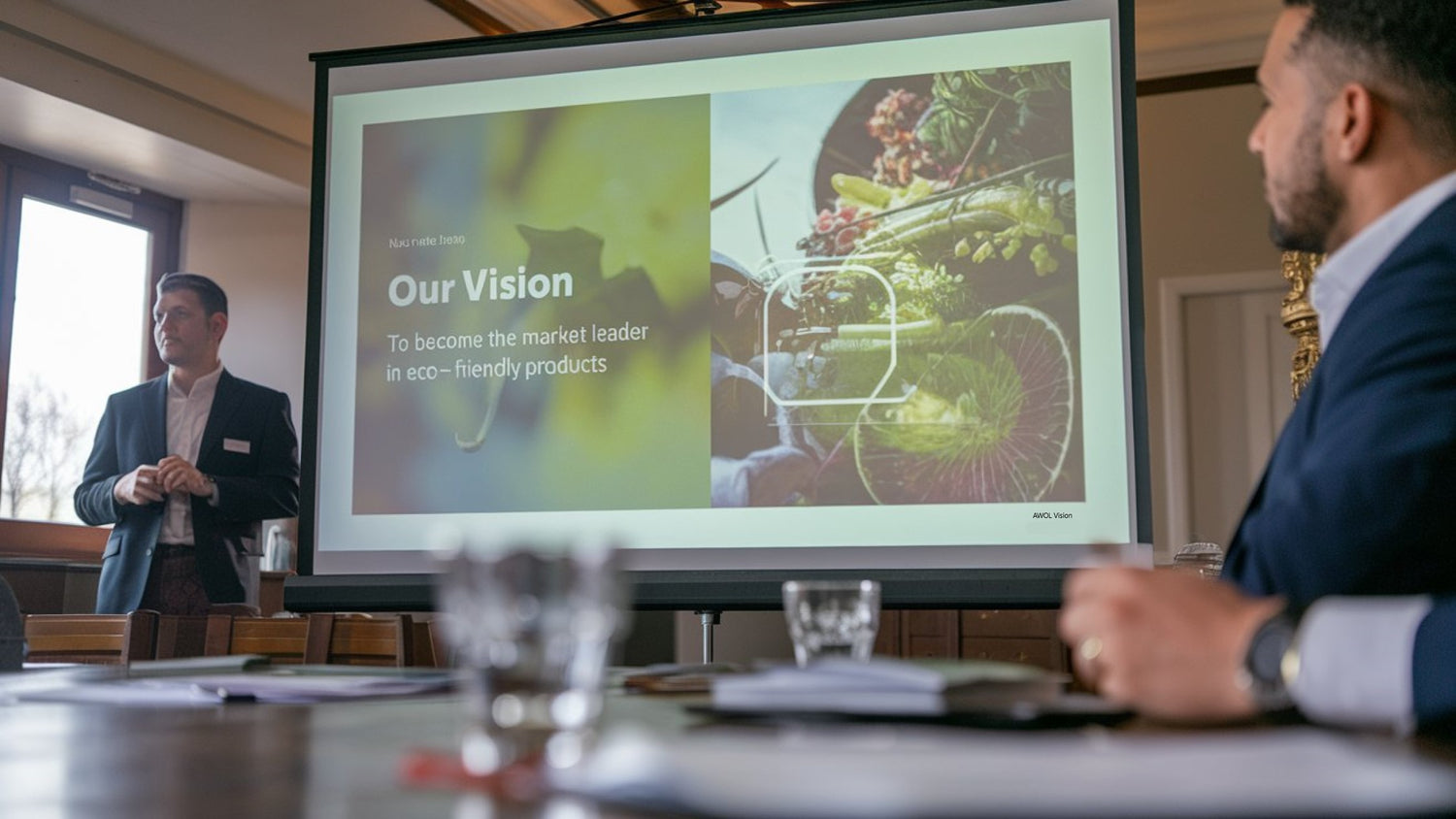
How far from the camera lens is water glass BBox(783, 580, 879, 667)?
1.21m

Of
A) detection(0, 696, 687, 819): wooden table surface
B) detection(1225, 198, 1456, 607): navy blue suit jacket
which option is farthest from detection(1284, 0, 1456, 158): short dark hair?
detection(0, 696, 687, 819): wooden table surface

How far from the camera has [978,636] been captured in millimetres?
5125

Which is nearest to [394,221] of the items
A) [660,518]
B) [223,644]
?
[660,518]

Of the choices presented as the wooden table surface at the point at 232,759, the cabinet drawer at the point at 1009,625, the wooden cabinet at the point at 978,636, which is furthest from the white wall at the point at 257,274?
the wooden table surface at the point at 232,759

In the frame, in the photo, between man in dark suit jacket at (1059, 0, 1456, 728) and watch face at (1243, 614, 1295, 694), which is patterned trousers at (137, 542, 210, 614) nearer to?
man in dark suit jacket at (1059, 0, 1456, 728)

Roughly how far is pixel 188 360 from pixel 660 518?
8.98 feet

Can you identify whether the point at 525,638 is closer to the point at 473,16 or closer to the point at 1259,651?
the point at 1259,651

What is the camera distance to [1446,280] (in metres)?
1.21

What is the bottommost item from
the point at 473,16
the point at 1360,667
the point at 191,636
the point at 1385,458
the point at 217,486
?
the point at 191,636

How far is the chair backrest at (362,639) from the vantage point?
2432 millimetres

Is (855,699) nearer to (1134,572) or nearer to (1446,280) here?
(1134,572)

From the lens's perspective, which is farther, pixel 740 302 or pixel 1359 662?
pixel 740 302

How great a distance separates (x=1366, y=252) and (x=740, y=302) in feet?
3.79

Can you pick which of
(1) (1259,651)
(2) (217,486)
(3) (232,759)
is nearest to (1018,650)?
(2) (217,486)
